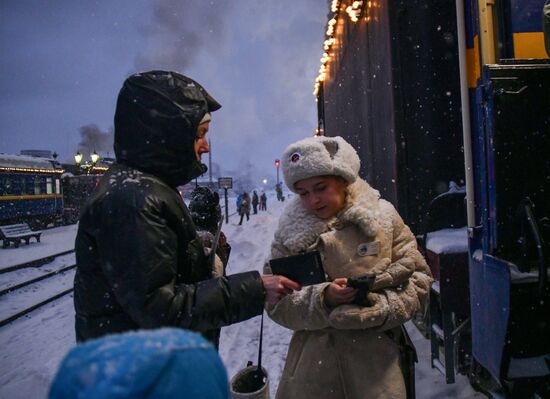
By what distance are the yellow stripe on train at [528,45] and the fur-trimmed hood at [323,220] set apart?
4.32 ft

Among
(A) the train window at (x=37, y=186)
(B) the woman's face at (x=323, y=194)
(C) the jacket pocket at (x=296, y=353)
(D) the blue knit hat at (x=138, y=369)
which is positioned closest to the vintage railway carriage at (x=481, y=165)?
(B) the woman's face at (x=323, y=194)

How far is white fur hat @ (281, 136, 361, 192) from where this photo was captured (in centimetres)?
197

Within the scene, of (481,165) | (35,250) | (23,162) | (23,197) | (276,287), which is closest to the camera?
(276,287)

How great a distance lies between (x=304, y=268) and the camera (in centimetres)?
169

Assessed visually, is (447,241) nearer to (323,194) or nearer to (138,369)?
(323,194)

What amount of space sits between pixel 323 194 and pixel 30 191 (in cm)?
2443

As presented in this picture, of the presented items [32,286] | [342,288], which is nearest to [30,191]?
[32,286]

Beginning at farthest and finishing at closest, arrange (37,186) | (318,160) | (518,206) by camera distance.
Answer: (37,186)
(518,206)
(318,160)

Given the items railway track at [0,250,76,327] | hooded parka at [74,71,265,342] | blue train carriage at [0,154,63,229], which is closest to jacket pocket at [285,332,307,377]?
hooded parka at [74,71,265,342]

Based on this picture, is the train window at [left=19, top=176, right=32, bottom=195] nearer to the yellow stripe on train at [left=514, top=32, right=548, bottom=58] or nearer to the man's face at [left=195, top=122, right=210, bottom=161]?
the man's face at [left=195, top=122, right=210, bottom=161]

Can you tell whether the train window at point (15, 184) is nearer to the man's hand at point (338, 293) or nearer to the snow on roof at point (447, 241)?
the snow on roof at point (447, 241)

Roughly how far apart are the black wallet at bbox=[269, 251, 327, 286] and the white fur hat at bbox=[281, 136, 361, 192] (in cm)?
50

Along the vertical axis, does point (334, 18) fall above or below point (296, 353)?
above

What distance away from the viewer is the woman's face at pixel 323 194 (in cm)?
204
